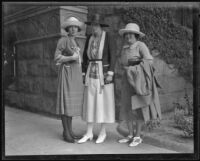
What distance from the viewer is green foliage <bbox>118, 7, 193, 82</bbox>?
4.52 metres

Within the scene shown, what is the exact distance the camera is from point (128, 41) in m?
4.43

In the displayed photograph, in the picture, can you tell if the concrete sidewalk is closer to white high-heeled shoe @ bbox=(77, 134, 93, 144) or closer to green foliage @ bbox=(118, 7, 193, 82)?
white high-heeled shoe @ bbox=(77, 134, 93, 144)

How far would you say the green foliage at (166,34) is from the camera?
4.52 meters

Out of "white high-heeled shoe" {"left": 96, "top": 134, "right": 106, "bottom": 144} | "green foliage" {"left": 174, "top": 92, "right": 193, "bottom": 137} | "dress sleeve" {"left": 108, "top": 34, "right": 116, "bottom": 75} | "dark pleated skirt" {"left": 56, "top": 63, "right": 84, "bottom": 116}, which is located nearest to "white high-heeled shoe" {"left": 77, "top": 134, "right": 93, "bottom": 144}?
"white high-heeled shoe" {"left": 96, "top": 134, "right": 106, "bottom": 144}

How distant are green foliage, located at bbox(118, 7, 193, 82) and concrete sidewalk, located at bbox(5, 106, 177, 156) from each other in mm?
1224

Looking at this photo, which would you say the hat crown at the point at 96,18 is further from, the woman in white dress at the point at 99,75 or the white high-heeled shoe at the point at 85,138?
the white high-heeled shoe at the point at 85,138

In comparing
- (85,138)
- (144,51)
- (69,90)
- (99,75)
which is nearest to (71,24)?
(99,75)

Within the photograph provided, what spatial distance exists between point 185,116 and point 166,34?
1171 millimetres

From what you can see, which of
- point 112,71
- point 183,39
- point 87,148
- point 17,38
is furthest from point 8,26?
point 183,39

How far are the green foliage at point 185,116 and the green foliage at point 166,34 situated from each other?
36 cm

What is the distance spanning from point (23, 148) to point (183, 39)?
266 centimetres

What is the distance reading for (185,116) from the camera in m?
4.57

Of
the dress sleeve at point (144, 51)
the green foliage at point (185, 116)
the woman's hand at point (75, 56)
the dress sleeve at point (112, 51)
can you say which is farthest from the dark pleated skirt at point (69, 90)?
the green foliage at point (185, 116)

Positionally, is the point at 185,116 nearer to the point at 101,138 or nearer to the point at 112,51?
the point at 101,138
